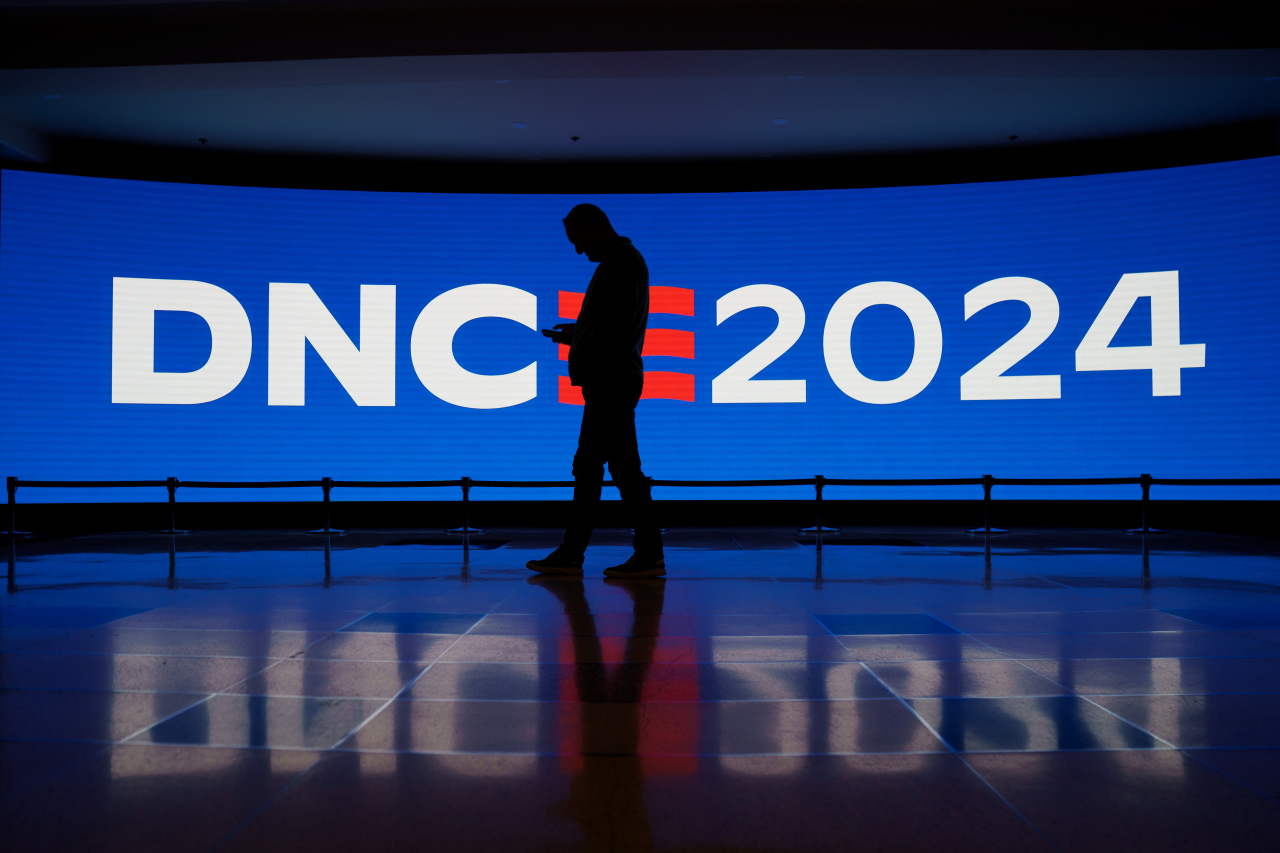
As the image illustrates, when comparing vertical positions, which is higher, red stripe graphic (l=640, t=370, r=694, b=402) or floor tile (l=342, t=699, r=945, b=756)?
red stripe graphic (l=640, t=370, r=694, b=402)

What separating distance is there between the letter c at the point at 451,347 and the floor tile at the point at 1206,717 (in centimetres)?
692

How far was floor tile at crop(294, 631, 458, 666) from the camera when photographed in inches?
97.7

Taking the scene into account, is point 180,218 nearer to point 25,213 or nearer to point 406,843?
point 25,213

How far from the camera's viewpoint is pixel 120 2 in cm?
605

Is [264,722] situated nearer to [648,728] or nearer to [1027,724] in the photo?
[648,728]

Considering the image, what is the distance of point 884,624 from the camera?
304 centimetres

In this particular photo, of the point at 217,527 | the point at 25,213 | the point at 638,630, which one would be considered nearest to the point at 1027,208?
the point at 638,630

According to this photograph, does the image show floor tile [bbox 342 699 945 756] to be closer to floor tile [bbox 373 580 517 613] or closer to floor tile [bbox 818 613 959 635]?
floor tile [bbox 818 613 959 635]

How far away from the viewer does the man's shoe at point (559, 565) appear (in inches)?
174

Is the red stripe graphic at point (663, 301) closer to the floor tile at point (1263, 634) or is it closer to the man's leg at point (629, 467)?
the man's leg at point (629, 467)

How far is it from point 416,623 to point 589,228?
8.07ft

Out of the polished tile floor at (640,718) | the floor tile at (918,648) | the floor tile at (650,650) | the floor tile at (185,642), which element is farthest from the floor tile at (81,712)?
the floor tile at (918,648)

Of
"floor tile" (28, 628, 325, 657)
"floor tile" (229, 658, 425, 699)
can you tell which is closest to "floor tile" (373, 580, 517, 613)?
"floor tile" (28, 628, 325, 657)

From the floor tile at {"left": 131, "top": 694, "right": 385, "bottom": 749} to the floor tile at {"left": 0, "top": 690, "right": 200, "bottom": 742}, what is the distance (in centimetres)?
7
